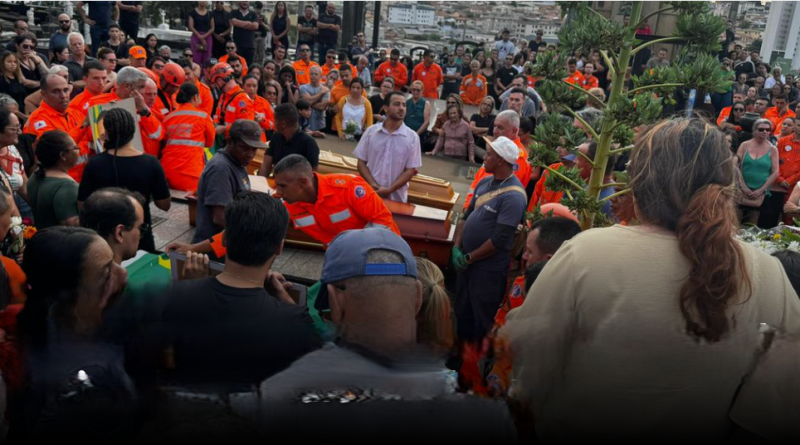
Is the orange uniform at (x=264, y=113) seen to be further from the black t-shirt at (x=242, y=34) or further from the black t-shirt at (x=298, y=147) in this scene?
the black t-shirt at (x=242, y=34)

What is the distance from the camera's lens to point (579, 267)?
49.4 inches

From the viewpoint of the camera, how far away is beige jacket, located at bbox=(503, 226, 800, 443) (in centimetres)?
115

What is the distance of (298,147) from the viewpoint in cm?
568

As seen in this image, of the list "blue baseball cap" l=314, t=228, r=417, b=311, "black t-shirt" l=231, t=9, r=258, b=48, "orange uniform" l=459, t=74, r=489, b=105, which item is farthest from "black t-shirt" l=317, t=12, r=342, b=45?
"blue baseball cap" l=314, t=228, r=417, b=311

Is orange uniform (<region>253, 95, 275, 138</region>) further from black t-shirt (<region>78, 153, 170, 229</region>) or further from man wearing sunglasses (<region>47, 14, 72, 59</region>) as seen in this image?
black t-shirt (<region>78, 153, 170, 229</region>)

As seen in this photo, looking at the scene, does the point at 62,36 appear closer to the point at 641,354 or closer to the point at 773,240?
the point at 773,240

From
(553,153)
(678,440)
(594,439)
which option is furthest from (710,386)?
(553,153)

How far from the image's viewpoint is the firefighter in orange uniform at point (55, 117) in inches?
215

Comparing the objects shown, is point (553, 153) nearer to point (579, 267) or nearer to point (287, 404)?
point (579, 267)

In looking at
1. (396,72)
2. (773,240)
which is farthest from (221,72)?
(396,72)

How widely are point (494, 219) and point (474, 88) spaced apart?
426 inches

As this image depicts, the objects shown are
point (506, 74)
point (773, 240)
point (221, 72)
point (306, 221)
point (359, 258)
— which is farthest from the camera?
point (506, 74)

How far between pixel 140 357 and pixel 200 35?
12.5 meters

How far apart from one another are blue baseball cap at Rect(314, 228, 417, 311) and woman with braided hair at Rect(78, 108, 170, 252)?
2296 mm
